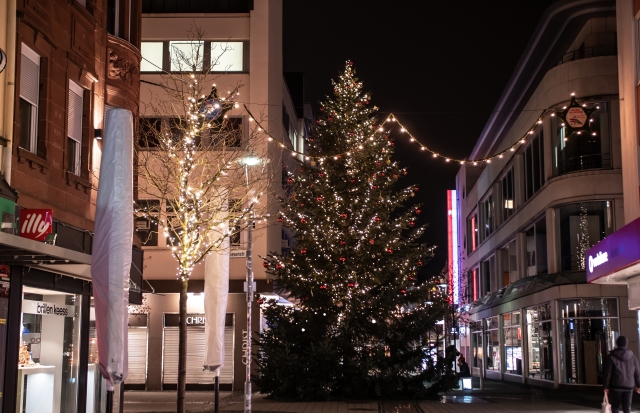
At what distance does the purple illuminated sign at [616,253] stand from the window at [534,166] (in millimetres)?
14617

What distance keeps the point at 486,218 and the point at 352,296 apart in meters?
32.7

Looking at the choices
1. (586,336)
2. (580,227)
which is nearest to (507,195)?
(580,227)

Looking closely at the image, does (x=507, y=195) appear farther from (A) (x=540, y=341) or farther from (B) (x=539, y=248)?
(A) (x=540, y=341)

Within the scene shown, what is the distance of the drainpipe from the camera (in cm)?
1398

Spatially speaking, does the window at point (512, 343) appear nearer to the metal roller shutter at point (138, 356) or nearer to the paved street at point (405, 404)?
the paved street at point (405, 404)

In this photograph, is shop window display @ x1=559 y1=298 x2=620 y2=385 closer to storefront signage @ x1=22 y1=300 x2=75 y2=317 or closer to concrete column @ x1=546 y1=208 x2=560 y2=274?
concrete column @ x1=546 y1=208 x2=560 y2=274

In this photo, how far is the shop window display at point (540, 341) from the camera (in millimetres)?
36844

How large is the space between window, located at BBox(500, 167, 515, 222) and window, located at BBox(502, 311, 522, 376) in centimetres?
563

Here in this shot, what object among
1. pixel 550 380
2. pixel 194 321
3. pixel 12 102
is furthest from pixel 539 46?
pixel 12 102

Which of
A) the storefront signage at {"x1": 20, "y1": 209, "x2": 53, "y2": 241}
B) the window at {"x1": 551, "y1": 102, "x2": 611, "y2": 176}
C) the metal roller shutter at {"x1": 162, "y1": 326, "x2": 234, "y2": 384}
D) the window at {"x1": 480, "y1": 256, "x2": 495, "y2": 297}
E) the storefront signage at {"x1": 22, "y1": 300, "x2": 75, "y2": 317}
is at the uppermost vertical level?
the window at {"x1": 551, "y1": 102, "x2": 611, "y2": 176}

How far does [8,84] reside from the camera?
46.5 feet

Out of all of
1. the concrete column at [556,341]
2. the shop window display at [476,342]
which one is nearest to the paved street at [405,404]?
the concrete column at [556,341]

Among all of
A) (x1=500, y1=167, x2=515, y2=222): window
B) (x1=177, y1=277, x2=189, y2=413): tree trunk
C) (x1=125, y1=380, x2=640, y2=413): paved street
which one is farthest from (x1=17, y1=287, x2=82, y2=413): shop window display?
(x1=500, y1=167, x2=515, y2=222): window

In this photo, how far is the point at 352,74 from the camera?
30531 mm
